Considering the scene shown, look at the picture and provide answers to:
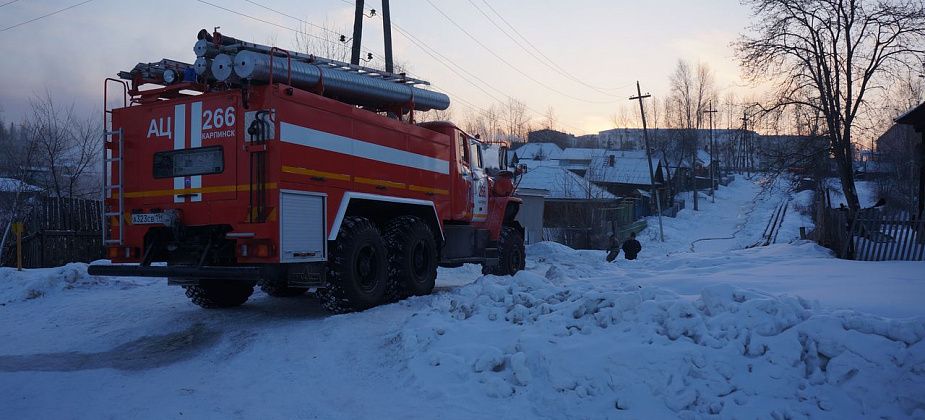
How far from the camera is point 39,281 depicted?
1148cm

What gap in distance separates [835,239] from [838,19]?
1161 centimetres

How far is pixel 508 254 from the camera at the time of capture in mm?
14641

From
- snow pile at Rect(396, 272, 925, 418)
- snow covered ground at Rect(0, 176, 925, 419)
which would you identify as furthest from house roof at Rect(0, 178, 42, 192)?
snow pile at Rect(396, 272, 925, 418)

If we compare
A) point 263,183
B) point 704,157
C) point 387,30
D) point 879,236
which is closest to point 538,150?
point 704,157

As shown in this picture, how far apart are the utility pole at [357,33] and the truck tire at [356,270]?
11899 mm

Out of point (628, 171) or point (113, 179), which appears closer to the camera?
point (113, 179)

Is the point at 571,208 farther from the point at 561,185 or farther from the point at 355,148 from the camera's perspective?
the point at 355,148

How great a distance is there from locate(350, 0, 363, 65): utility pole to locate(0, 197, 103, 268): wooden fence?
811 centimetres

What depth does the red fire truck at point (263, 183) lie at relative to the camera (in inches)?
312

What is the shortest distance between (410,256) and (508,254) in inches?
188

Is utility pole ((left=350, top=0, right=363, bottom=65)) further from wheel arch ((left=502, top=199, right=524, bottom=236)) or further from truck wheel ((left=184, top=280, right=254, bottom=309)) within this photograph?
truck wheel ((left=184, top=280, right=254, bottom=309))

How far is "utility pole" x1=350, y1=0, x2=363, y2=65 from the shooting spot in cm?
2019

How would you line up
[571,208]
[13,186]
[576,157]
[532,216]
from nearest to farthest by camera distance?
[13,186], [532,216], [571,208], [576,157]

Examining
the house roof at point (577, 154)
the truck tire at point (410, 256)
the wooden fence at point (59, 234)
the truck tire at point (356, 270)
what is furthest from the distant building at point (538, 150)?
the truck tire at point (356, 270)
